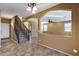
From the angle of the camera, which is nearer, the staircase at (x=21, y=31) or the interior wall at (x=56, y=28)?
the staircase at (x=21, y=31)

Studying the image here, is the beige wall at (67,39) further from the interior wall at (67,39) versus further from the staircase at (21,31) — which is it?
the staircase at (21,31)

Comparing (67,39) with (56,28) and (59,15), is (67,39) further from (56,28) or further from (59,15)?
(59,15)

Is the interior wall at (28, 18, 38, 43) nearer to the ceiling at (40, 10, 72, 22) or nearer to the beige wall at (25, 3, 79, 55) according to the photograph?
the beige wall at (25, 3, 79, 55)

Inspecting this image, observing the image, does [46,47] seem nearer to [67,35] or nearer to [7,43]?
[67,35]

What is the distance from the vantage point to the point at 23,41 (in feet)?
13.8

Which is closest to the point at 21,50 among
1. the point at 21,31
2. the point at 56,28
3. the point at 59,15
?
the point at 21,31

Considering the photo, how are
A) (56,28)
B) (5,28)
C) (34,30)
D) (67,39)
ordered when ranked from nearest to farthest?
(5,28)
(67,39)
(56,28)
(34,30)

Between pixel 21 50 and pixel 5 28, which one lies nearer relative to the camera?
pixel 5 28

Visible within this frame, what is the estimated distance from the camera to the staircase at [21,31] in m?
3.96

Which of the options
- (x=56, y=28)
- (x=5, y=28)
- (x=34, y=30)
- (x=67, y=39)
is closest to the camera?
(x=5, y=28)

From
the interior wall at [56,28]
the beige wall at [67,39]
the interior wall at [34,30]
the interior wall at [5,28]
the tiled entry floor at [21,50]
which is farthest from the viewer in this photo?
the interior wall at [34,30]

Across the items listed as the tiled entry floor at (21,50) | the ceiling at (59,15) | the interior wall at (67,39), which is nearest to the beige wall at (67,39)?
the interior wall at (67,39)

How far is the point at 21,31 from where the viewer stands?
13.7 feet

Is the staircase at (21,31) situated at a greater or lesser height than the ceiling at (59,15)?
lesser
